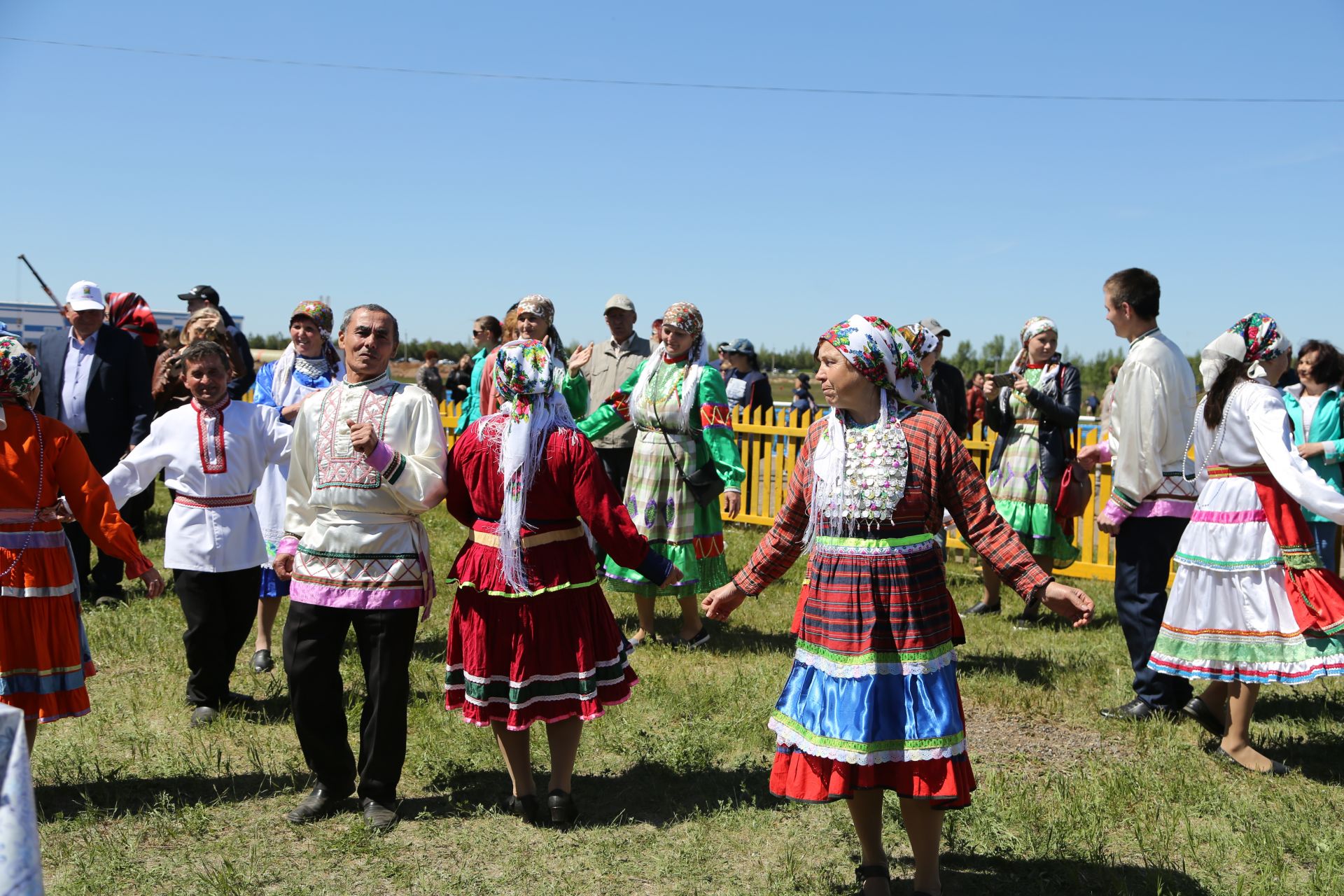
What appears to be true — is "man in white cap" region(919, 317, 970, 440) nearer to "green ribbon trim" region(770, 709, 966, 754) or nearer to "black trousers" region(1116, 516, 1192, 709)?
"black trousers" region(1116, 516, 1192, 709)

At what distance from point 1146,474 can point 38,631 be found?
192 inches

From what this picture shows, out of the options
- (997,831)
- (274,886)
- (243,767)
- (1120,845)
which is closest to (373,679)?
(274,886)

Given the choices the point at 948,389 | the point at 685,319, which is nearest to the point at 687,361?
the point at 685,319

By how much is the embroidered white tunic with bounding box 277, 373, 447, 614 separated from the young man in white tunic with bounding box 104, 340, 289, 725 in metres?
1.23

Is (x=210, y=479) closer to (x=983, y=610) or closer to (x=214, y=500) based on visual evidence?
(x=214, y=500)

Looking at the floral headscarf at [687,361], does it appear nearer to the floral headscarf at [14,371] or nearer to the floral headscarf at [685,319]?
the floral headscarf at [685,319]

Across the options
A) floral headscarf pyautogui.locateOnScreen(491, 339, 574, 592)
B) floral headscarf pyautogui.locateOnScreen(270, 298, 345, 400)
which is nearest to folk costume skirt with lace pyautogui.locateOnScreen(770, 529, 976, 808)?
floral headscarf pyautogui.locateOnScreen(491, 339, 574, 592)

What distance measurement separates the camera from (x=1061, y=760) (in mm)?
5109

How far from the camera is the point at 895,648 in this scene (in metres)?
3.48

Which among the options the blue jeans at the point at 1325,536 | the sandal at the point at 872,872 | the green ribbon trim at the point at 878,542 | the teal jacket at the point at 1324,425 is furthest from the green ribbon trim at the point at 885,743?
the blue jeans at the point at 1325,536

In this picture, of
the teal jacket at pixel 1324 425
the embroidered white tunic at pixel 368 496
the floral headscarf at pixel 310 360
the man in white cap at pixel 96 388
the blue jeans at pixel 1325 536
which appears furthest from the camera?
the blue jeans at pixel 1325 536

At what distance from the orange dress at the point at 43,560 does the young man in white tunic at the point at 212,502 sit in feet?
2.66

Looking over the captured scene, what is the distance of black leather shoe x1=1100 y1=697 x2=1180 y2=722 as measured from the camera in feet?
18.1

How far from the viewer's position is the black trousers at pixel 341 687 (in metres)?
4.21
